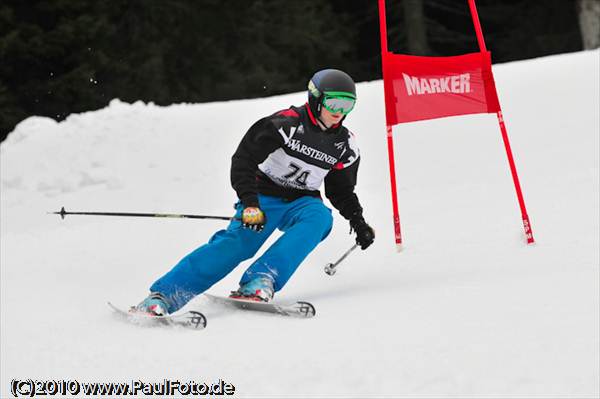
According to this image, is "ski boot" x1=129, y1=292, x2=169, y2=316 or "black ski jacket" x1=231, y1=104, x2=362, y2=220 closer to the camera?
"ski boot" x1=129, y1=292, x2=169, y2=316

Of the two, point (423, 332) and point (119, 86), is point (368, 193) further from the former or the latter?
point (119, 86)

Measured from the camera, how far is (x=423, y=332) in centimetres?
362

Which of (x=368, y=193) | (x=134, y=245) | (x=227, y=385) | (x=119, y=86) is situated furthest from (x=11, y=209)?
(x=119, y=86)

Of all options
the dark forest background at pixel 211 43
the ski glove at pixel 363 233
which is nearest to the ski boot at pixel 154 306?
the ski glove at pixel 363 233

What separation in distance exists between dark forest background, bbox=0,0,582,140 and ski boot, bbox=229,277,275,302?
40.7ft

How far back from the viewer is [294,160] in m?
4.55

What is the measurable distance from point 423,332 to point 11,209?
6345 mm

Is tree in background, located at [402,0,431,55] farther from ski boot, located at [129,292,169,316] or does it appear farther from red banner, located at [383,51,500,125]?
ski boot, located at [129,292,169,316]

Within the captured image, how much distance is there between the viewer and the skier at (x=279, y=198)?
4266mm

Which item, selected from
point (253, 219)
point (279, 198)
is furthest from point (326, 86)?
point (253, 219)

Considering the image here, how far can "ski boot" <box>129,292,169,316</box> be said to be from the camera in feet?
13.3

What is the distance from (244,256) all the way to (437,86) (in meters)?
1.81

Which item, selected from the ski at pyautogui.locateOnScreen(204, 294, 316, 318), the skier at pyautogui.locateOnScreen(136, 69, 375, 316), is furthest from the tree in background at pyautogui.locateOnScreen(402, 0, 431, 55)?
the ski at pyautogui.locateOnScreen(204, 294, 316, 318)

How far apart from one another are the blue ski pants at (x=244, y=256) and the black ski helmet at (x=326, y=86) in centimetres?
58
